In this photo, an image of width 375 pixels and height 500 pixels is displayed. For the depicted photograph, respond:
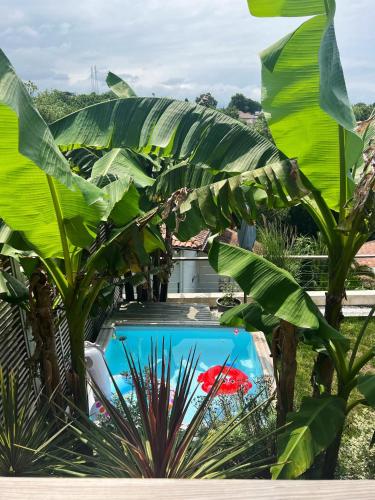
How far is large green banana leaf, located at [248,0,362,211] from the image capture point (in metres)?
3.18

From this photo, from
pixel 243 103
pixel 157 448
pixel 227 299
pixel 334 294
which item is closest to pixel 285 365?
pixel 334 294

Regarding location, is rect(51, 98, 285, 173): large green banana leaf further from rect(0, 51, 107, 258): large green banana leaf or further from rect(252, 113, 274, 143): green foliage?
rect(0, 51, 107, 258): large green banana leaf

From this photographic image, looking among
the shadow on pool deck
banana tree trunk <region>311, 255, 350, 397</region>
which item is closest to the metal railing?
the shadow on pool deck

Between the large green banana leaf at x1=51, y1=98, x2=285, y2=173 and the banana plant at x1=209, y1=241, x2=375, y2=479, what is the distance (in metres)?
1.02

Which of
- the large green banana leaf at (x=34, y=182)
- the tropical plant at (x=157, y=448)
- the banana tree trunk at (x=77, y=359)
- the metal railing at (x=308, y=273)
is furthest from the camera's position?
the metal railing at (x=308, y=273)

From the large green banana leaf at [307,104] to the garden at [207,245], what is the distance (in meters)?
0.01

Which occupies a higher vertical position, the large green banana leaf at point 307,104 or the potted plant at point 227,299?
the large green banana leaf at point 307,104

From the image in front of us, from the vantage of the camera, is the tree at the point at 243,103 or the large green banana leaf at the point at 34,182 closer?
the large green banana leaf at the point at 34,182

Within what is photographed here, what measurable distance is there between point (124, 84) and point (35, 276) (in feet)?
13.8

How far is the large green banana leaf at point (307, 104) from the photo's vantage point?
318cm

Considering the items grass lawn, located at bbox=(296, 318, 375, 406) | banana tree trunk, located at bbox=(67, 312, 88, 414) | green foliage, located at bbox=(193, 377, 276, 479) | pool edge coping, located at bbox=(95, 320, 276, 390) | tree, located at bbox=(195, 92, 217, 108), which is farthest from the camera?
pool edge coping, located at bbox=(95, 320, 276, 390)

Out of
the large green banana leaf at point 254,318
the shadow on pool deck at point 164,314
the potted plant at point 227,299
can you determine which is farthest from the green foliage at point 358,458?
the potted plant at point 227,299

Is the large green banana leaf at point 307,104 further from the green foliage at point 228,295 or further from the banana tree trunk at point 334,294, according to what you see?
the green foliage at point 228,295

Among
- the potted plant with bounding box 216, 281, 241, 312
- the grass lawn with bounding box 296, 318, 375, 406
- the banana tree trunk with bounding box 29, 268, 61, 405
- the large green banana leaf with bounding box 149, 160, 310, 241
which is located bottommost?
the grass lawn with bounding box 296, 318, 375, 406
